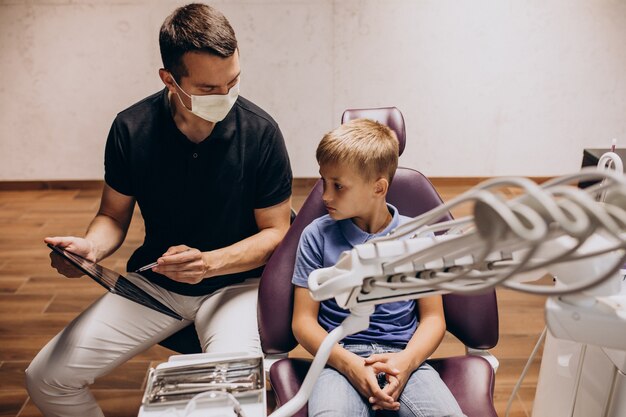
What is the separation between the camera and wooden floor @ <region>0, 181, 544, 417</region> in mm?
2156

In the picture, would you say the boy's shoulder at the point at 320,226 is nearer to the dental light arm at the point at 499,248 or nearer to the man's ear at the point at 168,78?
the man's ear at the point at 168,78

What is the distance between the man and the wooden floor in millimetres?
596

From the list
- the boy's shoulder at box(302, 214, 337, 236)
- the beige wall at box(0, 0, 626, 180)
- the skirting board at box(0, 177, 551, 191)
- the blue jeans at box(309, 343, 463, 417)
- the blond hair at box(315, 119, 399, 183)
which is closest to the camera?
the blue jeans at box(309, 343, 463, 417)

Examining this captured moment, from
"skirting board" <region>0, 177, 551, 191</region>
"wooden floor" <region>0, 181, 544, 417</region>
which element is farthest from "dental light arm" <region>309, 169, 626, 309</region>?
"skirting board" <region>0, 177, 551, 191</region>

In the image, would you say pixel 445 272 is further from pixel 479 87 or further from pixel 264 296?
pixel 479 87

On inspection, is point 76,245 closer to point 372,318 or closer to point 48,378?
point 48,378

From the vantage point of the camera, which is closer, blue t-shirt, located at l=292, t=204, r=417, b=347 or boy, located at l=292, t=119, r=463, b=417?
boy, located at l=292, t=119, r=463, b=417

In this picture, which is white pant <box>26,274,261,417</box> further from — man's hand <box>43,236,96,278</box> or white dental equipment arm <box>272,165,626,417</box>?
white dental equipment arm <box>272,165,626,417</box>

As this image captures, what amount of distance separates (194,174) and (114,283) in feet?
1.23

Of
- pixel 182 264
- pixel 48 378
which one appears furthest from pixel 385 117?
pixel 48 378

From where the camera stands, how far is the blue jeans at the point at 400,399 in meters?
1.27

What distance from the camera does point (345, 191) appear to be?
4.62 feet

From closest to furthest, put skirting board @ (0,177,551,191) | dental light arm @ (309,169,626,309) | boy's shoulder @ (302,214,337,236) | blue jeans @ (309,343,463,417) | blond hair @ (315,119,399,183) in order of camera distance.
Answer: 1. dental light arm @ (309,169,626,309)
2. blue jeans @ (309,343,463,417)
3. blond hair @ (315,119,399,183)
4. boy's shoulder @ (302,214,337,236)
5. skirting board @ (0,177,551,191)

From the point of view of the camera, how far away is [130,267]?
1764mm
